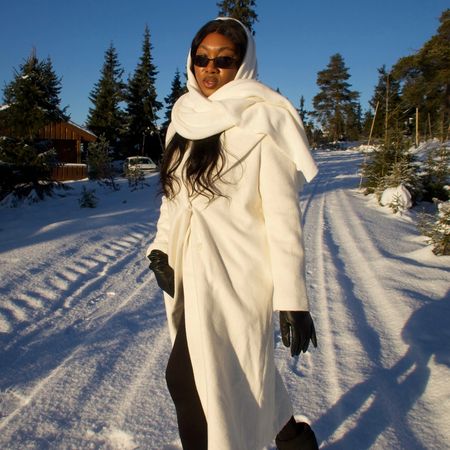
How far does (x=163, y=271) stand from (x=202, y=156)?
567 millimetres

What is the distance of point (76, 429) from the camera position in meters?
2.08

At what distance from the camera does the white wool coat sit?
4.63 ft

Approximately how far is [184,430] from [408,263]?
4447 mm

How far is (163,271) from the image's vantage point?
69.3 inches

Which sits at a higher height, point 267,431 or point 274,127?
point 274,127

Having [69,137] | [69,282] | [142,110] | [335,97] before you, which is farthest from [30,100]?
[335,97]

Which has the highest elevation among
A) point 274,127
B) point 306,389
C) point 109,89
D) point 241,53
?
point 109,89

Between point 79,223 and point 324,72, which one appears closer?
point 79,223

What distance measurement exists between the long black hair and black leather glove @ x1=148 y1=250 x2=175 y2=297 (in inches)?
11.7

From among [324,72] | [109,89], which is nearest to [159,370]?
[109,89]

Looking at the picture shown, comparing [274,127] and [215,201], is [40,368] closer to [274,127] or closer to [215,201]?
[215,201]

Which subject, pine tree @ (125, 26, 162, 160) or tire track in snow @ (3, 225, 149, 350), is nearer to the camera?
tire track in snow @ (3, 225, 149, 350)

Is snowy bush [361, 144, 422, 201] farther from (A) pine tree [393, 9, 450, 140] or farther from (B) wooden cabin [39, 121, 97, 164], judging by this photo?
(B) wooden cabin [39, 121, 97, 164]

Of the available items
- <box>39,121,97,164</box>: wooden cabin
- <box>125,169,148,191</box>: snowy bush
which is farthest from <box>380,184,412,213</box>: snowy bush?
<box>39,121,97,164</box>: wooden cabin
